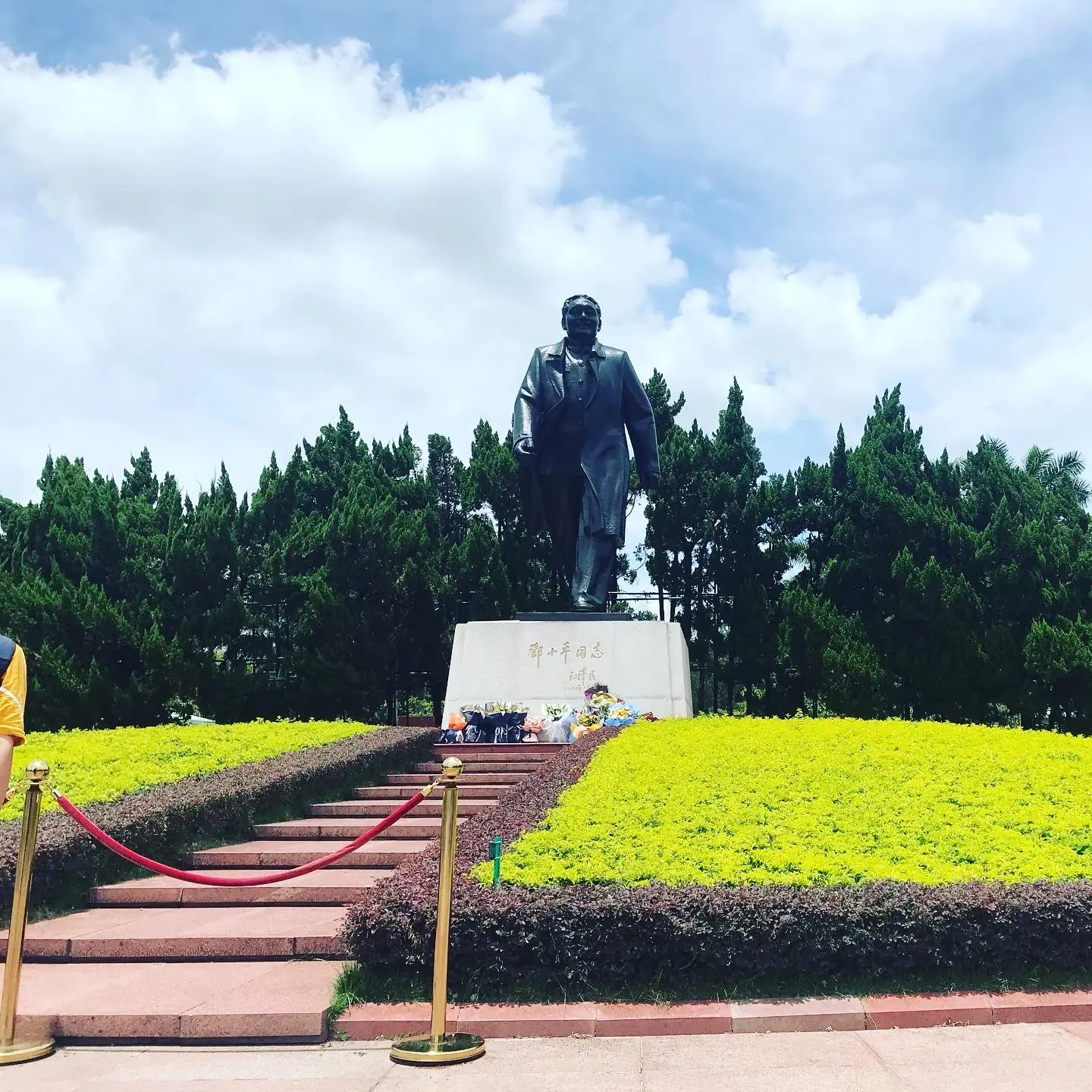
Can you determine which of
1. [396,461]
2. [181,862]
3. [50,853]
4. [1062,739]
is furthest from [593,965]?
[396,461]

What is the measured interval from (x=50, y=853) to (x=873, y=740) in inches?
228

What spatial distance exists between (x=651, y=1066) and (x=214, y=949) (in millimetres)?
2237

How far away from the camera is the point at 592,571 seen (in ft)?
37.2

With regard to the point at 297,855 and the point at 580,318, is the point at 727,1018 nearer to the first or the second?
the point at 297,855

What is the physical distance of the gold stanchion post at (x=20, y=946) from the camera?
11.3 feet

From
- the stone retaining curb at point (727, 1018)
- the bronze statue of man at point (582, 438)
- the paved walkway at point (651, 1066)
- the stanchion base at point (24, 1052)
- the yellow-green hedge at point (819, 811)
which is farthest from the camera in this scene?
the bronze statue of man at point (582, 438)

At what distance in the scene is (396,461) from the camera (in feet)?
68.6

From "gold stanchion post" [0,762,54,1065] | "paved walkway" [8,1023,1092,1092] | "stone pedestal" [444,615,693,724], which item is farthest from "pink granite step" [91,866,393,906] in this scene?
"stone pedestal" [444,615,693,724]

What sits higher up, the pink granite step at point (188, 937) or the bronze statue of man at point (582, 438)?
the bronze statue of man at point (582, 438)

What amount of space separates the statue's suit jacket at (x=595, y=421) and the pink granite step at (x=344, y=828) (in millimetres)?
5153

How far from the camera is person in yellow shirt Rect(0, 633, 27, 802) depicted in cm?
301

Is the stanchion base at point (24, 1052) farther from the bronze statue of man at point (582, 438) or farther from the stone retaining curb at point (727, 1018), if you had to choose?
the bronze statue of man at point (582, 438)

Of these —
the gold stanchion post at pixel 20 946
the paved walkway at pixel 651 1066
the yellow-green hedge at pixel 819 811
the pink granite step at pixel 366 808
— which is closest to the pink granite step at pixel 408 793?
the pink granite step at pixel 366 808

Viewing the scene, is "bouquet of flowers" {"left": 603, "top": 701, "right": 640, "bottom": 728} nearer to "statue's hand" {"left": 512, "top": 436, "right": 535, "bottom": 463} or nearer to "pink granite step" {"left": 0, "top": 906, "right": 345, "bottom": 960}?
"statue's hand" {"left": 512, "top": 436, "right": 535, "bottom": 463}
